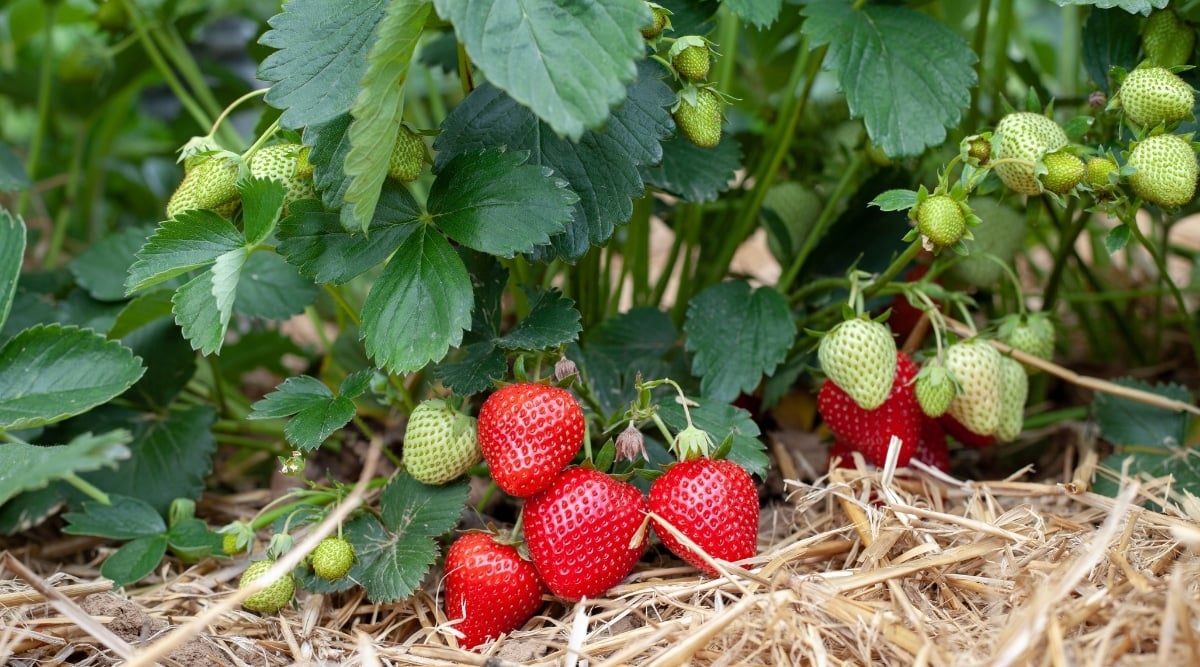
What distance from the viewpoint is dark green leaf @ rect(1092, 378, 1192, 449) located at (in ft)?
4.02

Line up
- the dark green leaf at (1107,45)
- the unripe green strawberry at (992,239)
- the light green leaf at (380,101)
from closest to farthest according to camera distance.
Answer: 1. the light green leaf at (380,101)
2. the dark green leaf at (1107,45)
3. the unripe green strawberry at (992,239)

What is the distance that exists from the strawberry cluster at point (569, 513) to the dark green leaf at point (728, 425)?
5 centimetres

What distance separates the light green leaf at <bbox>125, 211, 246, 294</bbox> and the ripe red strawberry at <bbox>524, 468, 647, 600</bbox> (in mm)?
397

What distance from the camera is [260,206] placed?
92 centimetres

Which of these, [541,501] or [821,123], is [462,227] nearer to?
[541,501]

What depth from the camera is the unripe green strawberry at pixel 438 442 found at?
101 centimetres

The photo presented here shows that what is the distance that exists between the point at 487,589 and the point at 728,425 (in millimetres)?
305

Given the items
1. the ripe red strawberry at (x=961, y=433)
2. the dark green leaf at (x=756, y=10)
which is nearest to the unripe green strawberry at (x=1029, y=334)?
the ripe red strawberry at (x=961, y=433)

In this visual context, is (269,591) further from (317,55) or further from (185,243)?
(317,55)

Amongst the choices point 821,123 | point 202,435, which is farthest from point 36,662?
point 821,123

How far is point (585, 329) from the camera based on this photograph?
51.5 inches

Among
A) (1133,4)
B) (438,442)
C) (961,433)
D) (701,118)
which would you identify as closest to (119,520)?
(438,442)

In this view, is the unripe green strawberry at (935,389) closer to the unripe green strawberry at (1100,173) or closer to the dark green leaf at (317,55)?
the unripe green strawberry at (1100,173)

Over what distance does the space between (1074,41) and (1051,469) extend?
1.19m
